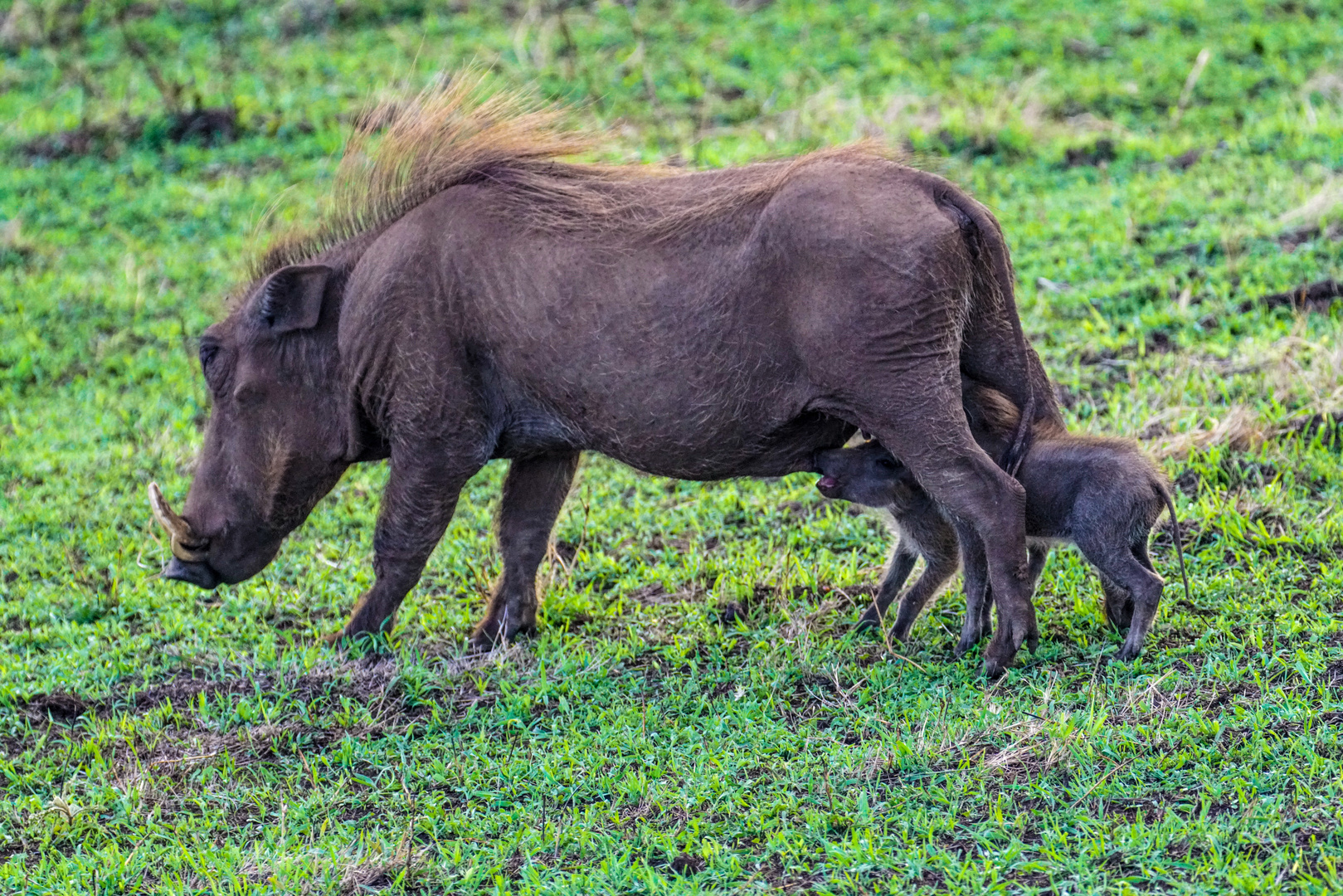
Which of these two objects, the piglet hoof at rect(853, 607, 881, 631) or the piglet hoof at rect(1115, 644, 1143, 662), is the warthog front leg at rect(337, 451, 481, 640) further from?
the piglet hoof at rect(1115, 644, 1143, 662)

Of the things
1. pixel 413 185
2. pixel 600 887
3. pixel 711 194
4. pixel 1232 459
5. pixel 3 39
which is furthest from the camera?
pixel 3 39

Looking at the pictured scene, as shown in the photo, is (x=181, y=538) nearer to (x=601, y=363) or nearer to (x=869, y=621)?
(x=601, y=363)

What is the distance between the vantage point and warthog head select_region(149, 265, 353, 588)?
5.41 m

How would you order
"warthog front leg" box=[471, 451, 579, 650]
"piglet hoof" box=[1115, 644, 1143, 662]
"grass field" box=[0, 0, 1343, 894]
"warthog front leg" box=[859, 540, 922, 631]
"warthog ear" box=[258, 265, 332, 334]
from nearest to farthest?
"grass field" box=[0, 0, 1343, 894]
"piglet hoof" box=[1115, 644, 1143, 662]
"warthog front leg" box=[859, 540, 922, 631]
"warthog ear" box=[258, 265, 332, 334]
"warthog front leg" box=[471, 451, 579, 650]

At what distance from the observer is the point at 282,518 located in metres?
5.61

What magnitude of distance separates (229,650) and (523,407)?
4.71 ft

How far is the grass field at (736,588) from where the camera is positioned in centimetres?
394

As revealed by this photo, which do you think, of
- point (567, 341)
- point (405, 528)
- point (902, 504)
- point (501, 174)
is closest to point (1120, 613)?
point (902, 504)

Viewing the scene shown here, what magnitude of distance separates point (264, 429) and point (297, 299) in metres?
0.48

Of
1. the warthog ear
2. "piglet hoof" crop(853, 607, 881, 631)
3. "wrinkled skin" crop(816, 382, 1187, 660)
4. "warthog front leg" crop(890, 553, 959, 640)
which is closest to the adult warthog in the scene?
the warthog ear

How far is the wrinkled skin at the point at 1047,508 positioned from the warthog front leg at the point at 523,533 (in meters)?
1.12

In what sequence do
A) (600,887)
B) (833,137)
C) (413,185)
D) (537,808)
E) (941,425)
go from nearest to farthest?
(600,887) < (537,808) < (941,425) < (413,185) < (833,137)

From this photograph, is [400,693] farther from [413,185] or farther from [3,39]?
[3,39]

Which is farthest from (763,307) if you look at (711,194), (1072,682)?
(1072,682)
